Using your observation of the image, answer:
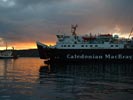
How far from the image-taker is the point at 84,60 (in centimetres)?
7775

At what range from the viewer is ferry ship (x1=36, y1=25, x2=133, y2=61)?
253ft

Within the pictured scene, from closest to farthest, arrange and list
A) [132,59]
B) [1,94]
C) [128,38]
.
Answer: [1,94] → [132,59] → [128,38]

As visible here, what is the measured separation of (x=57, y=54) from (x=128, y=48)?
16.8m

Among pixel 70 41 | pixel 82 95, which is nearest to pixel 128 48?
pixel 70 41

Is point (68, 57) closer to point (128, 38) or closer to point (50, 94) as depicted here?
point (128, 38)

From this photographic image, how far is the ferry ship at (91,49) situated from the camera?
253ft

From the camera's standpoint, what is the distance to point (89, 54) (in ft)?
254

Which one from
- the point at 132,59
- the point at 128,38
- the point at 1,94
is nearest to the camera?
the point at 1,94

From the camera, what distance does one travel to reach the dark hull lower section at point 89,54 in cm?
7681

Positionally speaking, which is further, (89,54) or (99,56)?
(99,56)

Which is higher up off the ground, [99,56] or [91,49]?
[91,49]

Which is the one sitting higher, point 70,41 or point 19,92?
point 70,41

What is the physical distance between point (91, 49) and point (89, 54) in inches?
51.7

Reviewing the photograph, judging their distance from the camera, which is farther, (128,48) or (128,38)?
(128,38)
